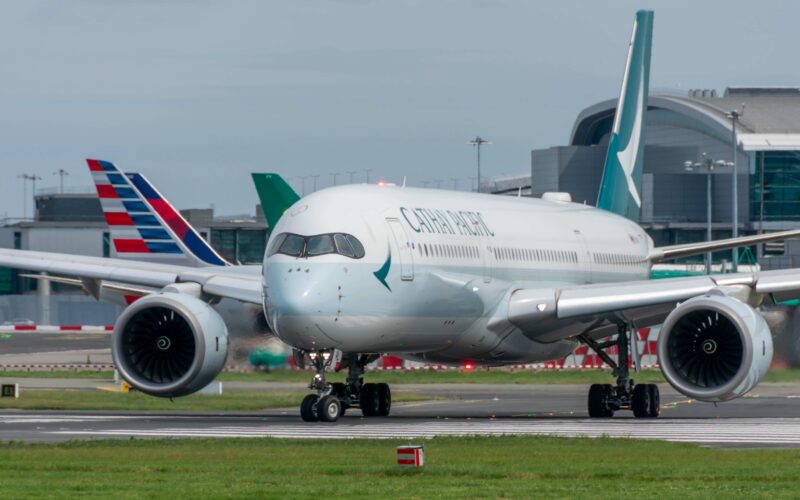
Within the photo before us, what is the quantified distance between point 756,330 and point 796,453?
24.5 feet

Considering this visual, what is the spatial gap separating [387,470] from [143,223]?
40436mm

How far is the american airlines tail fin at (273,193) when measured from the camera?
51.6 m

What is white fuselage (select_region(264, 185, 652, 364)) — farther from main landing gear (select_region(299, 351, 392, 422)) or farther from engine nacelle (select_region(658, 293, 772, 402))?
engine nacelle (select_region(658, 293, 772, 402))

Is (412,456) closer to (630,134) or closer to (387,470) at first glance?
(387,470)

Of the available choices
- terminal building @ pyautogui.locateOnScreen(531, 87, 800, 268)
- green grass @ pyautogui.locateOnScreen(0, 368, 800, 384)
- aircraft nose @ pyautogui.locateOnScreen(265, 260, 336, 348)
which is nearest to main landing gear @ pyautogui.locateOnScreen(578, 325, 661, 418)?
aircraft nose @ pyautogui.locateOnScreen(265, 260, 336, 348)

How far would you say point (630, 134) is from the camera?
163 feet

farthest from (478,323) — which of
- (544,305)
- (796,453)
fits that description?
(796,453)

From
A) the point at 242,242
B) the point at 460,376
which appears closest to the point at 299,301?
the point at 460,376

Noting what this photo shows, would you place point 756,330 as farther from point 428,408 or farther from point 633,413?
point 428,408

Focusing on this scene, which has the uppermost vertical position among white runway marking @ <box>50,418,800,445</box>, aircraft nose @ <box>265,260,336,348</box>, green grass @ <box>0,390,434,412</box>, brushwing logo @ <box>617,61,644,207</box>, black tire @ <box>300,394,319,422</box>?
brushwing logo @ <box>617,61,644,207</box>

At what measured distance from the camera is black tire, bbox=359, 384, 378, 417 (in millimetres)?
34375

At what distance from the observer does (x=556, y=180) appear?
137 m

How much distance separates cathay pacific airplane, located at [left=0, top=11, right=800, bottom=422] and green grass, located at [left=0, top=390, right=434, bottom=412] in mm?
3539

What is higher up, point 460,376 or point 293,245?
point 293,245
